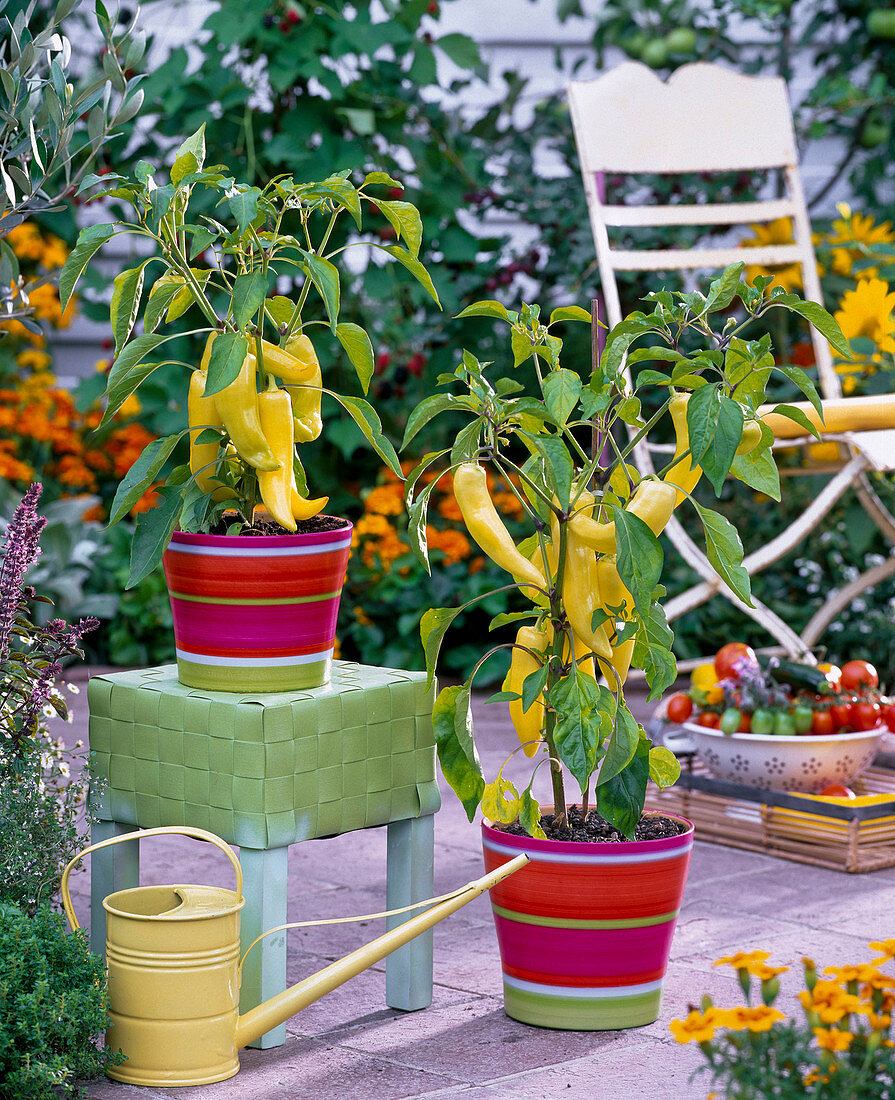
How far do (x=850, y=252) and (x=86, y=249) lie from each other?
8.89 ft

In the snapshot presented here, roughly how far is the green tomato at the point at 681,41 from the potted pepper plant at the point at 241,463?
2.66 meters

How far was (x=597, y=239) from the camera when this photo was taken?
3.19 metres

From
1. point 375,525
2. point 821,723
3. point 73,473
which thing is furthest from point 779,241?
point 73,473

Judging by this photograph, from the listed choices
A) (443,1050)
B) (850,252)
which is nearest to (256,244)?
(443,1050)

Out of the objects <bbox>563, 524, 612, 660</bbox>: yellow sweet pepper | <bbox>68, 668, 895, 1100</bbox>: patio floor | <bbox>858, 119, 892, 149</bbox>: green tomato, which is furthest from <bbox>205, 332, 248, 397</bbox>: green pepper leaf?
<bbox>858, 119, 892, 149</bbox>: green tomato

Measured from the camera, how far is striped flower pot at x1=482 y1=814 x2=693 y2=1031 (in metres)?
1.70

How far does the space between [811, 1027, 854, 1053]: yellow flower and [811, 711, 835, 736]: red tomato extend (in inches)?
54.1

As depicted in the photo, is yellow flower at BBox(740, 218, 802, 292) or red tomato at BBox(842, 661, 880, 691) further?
yellow flower at BBox(740, 218, 802, 292)

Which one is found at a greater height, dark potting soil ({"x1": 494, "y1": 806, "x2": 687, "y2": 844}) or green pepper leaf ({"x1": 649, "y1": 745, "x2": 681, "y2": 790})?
green pepper leaf ({"x1": 649, "y1": 745, "x2": 681, "y2": 790})

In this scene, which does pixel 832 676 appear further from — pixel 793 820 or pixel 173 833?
pixel 173 833

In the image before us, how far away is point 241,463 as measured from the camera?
69.3 inches

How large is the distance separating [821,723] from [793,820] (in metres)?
0.18

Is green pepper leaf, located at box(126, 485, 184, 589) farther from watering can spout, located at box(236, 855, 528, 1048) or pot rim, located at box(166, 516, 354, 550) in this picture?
watering can spout, located at box(236, 855, 528, 1048)

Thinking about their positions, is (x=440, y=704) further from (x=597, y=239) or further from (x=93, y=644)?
(x=93, y=644)
